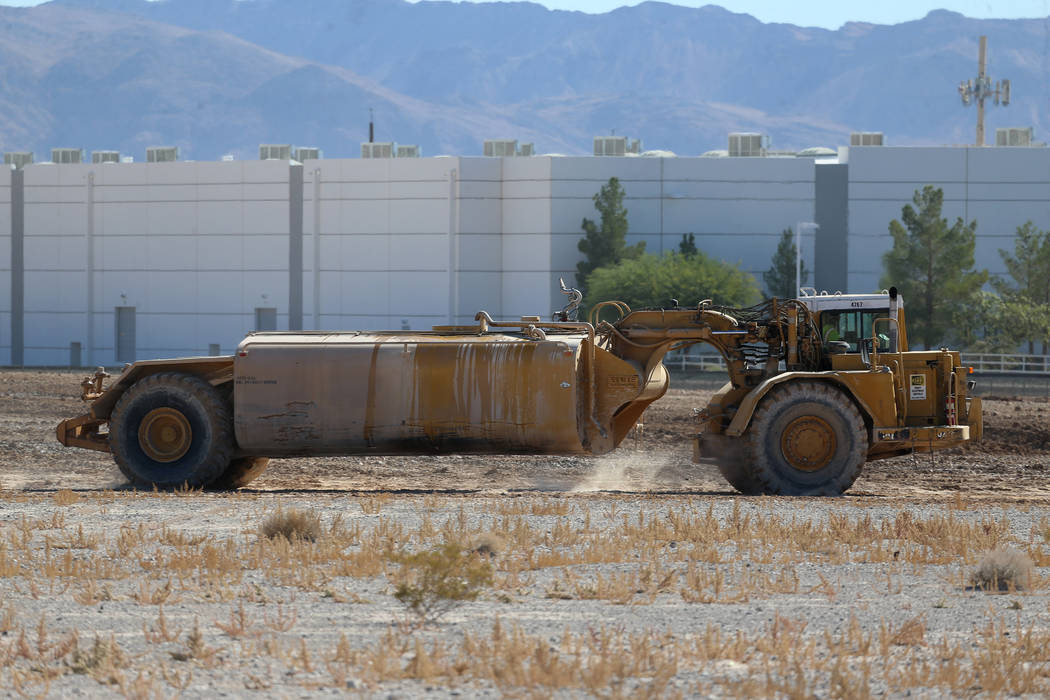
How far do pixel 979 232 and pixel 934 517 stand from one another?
188 ft

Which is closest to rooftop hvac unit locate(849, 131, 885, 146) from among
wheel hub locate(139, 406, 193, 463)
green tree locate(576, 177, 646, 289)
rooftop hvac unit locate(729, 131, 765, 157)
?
rooftop hvac unit locate(729, 131, 765, 157)

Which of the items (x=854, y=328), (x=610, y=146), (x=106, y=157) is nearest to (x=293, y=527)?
(x=854, y=328)

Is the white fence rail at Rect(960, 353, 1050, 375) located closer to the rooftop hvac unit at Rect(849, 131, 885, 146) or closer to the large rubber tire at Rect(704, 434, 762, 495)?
the rooftop hvac unit at Rect(849, 131, 885, 146)

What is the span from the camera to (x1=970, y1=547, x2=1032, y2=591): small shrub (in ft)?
36.6

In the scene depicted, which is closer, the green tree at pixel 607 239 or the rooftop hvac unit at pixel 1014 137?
the green tree at pixel 607 239

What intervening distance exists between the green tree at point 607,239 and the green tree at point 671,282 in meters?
2.65

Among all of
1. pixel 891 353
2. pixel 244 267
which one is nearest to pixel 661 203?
pixel 244 267

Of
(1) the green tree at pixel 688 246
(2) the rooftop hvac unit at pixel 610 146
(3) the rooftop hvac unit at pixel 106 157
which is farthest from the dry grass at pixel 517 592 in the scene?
(3) the rooftop hvac unit at pixel 106 157

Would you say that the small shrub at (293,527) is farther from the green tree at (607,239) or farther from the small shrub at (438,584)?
the green tree at (607,239)

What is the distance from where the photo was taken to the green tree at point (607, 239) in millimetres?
66438

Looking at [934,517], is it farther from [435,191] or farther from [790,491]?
[435,191]

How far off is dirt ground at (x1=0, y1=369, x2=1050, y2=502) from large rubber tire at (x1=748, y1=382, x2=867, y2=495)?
4.10 feet

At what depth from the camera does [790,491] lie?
17625 millimetres

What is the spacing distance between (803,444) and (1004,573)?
21.4 ft
